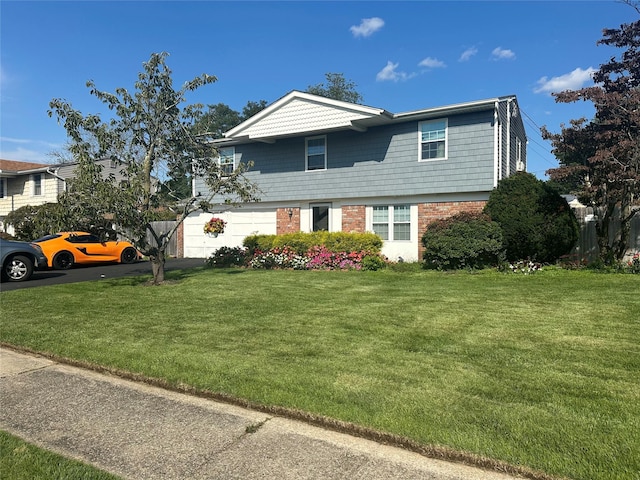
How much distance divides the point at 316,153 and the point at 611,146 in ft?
32.9

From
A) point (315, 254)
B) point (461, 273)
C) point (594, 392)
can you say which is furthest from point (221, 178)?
point (594, 392)

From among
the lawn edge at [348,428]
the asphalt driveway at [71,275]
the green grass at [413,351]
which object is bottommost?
the lawn edge at [348,428]

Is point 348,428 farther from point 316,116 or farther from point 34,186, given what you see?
point 34,186

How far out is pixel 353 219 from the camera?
57.0 ft

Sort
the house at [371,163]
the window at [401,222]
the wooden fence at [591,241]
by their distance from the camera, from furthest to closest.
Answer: the window at [401,222] → the house at [371,163] → the wooden fence at [591,241]

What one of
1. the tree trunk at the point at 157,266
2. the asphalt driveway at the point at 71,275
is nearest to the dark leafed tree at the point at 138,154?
the tree trunk at the point at 157,266

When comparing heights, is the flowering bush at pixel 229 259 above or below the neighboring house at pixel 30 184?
below

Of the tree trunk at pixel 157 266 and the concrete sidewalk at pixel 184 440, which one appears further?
the tree trunk at pixel 157 266

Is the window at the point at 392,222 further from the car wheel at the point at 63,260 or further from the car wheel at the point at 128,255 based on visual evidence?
the car wheel at the point at 63,260

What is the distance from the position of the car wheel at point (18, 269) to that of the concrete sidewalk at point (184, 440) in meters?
9.27

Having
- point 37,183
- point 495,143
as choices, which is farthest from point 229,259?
point 37,183

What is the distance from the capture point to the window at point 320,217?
1816 centimetres

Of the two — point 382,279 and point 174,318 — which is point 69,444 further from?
point 382,279

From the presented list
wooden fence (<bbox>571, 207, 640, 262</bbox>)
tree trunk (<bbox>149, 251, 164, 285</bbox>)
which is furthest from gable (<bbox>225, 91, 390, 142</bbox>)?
tree trunk (<bbox>149, 251, 164, 285</bbox>)
